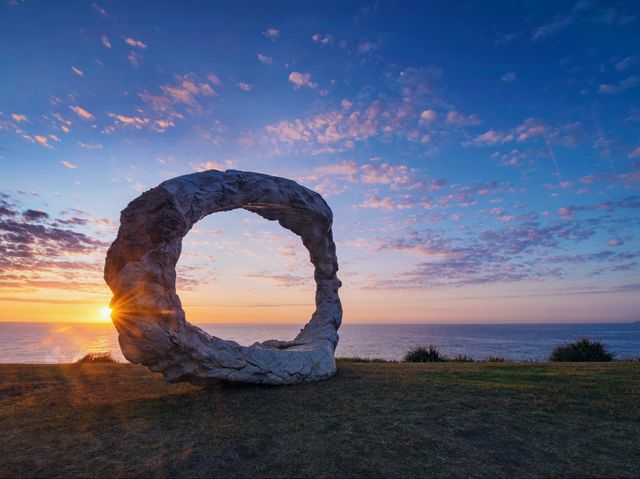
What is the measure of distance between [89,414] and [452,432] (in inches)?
246

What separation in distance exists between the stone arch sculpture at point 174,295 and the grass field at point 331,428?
1.93 ft

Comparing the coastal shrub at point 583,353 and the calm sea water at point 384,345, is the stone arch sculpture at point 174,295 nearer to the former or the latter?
the coastal shrub at point 583,353

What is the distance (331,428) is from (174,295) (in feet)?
14.0

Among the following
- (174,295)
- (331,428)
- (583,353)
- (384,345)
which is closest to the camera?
(331,428)

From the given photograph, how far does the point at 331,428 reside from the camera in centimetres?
595

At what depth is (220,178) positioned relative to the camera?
9664 millimetres

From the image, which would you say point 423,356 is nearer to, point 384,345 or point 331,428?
point 331,428

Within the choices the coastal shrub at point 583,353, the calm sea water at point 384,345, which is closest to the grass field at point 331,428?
the coastal shrub at point 583,353

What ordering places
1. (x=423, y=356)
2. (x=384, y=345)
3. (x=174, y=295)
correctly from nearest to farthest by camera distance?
(x=174, y=295) < (x=423, y=356) < (x=384, y=345)

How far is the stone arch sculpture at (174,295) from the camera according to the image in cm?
747

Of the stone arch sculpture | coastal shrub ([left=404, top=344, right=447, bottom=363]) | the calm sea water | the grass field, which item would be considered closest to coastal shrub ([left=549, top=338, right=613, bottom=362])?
coastal shrub ([left=404, top=344, right=447, bottom=363])

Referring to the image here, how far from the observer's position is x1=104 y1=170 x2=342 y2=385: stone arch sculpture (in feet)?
24.5

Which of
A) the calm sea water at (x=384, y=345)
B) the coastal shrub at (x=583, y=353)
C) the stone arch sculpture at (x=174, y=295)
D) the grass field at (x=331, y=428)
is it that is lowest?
the calm sea water at (x=384, y=345)

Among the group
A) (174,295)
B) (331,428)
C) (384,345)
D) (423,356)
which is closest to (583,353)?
(423,356)
